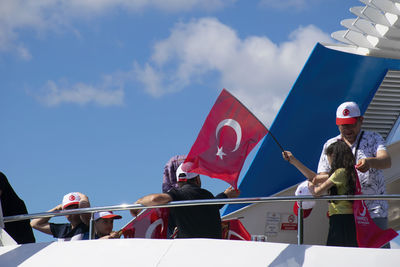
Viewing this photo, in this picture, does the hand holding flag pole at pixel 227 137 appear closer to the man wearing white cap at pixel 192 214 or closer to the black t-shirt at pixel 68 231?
the man wearing white cap at pixel 192 214

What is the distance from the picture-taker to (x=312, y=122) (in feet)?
38.9

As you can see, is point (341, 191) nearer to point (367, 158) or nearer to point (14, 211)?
point (367, 158)

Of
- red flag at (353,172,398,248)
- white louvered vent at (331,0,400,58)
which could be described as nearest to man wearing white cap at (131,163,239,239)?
red flag at (353,172,398,248)

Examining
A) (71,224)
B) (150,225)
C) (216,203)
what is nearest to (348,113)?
(216,203)

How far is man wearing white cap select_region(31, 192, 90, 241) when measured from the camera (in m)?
7.43

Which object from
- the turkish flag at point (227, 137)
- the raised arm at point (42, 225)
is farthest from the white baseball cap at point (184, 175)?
the raised arm at point (42, 225)

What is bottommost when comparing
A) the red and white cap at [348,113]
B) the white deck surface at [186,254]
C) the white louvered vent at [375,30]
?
the white deck surface at [186,254]

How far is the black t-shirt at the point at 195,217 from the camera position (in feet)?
21.3

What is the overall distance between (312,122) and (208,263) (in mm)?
6282

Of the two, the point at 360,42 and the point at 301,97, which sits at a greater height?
the point at 360,42

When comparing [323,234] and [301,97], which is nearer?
[323,234]

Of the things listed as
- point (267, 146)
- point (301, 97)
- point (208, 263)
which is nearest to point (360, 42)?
point (301, 97)

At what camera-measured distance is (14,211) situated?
7.88 m

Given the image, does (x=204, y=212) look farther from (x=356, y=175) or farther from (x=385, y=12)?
(x=385, y=12)
